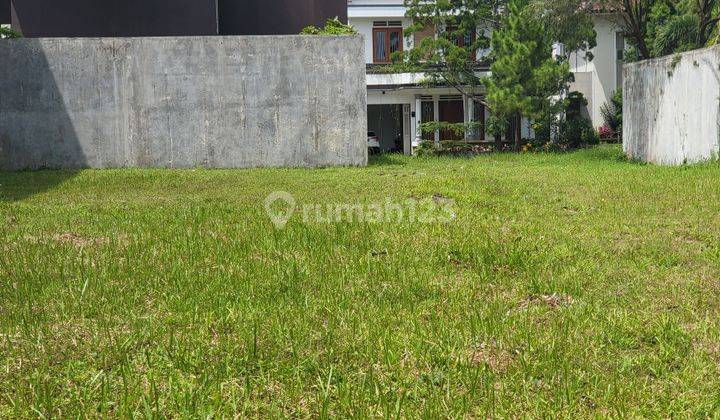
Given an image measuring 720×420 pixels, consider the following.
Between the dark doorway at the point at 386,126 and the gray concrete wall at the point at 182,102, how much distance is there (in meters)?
17.2

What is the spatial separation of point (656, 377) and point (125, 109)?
17.2 m

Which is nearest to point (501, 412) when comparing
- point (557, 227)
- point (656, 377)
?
point (656, 377)

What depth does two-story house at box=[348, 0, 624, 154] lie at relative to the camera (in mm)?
31141

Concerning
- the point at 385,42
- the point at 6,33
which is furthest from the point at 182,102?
A: the point at 385,42

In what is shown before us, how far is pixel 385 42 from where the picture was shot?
34.7 meters

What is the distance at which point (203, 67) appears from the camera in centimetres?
1897

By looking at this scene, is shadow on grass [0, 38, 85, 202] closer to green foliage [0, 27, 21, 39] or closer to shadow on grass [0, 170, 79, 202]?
green foliage [0, 27, 21, 39]

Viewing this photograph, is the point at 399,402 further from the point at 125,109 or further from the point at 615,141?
the point at 615,141

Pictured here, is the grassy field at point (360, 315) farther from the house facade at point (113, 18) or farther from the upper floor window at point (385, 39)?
the upper floor window at point (385, 39)

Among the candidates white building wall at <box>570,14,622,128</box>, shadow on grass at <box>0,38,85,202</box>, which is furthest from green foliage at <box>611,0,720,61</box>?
shadow on grass at <box>0,38,85,202</box>

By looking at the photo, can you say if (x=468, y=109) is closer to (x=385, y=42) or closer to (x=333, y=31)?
(x=385, y=42)

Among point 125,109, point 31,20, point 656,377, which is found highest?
point 31,20

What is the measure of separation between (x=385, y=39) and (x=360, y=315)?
31.5 meters

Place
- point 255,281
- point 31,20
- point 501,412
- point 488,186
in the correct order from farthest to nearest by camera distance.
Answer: point 31,20, point 488,186, point 255,281, point 501,412
